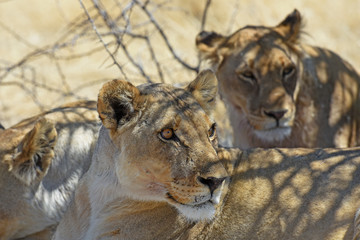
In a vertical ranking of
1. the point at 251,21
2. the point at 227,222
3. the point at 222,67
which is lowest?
the point at 227,222

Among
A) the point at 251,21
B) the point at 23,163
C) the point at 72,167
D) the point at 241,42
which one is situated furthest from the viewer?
the point at 251,21

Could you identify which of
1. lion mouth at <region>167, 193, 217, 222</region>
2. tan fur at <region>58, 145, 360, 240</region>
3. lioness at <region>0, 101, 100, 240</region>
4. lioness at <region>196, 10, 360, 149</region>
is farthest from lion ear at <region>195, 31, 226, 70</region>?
lion mouth at <region>167, 193, 217, 222</region>

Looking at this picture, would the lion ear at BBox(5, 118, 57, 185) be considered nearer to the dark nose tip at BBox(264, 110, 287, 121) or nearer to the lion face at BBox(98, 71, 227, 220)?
the lion face at BBox(98, 71, 227, 220)

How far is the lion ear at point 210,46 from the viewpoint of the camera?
17.5 ft

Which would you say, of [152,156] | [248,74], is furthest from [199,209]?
[248,74]

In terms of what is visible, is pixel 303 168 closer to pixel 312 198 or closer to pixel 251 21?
pixel 312 198

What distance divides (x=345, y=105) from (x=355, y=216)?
7.52ft

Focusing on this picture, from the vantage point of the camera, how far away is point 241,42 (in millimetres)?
5070

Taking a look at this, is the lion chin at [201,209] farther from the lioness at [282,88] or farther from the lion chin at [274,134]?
the lion chin at [274,134]

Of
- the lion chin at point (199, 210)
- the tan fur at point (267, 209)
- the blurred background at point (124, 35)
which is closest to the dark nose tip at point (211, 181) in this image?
the lion chin at point (199, 210)

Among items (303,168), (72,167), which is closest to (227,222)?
(303,168)

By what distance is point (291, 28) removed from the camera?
5246mm

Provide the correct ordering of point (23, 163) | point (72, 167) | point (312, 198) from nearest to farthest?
point (312, 198), point (23, 163), point (72, 167)

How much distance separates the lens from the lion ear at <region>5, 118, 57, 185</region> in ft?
12.3
